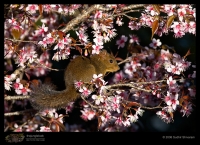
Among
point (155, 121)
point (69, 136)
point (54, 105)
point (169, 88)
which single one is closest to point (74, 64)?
point (54, 105)

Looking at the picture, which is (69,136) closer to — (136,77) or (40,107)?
(40,107)

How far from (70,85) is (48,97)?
20cm

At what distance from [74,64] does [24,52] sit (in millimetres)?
438

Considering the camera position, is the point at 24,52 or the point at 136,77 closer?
the point at 24,52

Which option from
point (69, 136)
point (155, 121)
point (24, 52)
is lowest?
point (155, 121)

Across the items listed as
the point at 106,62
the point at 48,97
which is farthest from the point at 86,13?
the point at 48,97

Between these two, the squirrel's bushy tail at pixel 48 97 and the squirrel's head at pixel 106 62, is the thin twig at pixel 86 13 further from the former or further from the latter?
the squirrel's bushy tail at pixel 48 97

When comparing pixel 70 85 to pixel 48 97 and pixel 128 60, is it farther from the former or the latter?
pixel 128 60

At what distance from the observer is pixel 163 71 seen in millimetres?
2822

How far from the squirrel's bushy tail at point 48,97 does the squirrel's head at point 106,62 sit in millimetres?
381

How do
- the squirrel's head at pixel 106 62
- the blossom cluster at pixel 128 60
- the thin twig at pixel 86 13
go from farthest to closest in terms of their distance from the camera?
the squirrel's head at pixel 106 62 → the thin twig at pixel 86 13 → the blossom cluster at pixel 128 60

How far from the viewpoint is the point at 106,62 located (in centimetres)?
297

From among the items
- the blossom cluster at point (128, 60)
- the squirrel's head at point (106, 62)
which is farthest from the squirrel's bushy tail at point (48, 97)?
the squirrel's head at point (106, 62)

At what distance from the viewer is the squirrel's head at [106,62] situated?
9.60 feet
